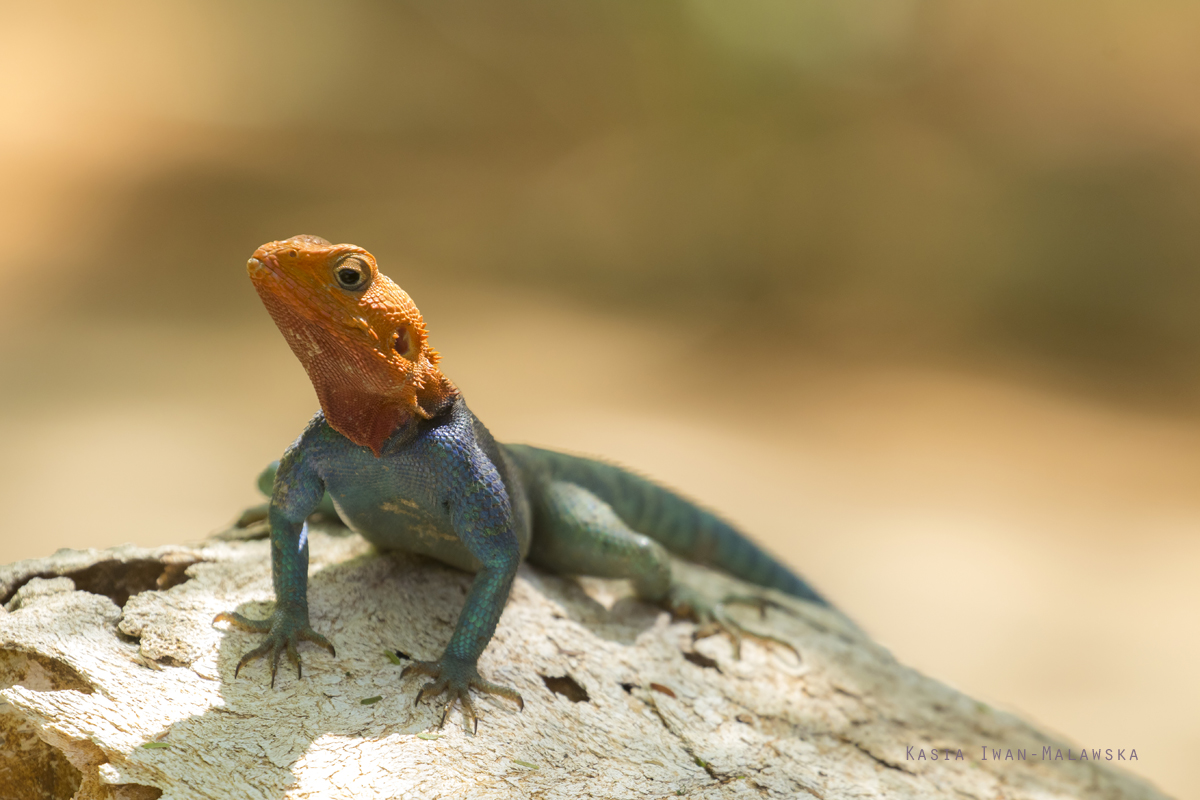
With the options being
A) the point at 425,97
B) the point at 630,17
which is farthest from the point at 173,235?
the point at 630,17

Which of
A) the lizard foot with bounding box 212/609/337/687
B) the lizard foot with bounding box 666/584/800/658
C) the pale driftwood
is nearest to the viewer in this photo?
the pale driftwood

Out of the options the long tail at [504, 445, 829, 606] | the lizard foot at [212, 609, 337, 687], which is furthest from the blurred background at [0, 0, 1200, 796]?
the lizard foot at [212, 609, 337, 687]

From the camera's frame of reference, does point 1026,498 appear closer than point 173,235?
Yes

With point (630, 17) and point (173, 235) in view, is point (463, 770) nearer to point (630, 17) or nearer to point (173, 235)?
point (173, 235)

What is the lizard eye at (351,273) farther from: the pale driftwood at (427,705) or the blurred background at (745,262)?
the blurred background at (745,262)

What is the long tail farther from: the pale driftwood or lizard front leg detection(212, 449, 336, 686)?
lizard front leg detection(212, 449, 336, 686)

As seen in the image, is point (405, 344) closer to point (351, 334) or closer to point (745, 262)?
point (351, 334)
